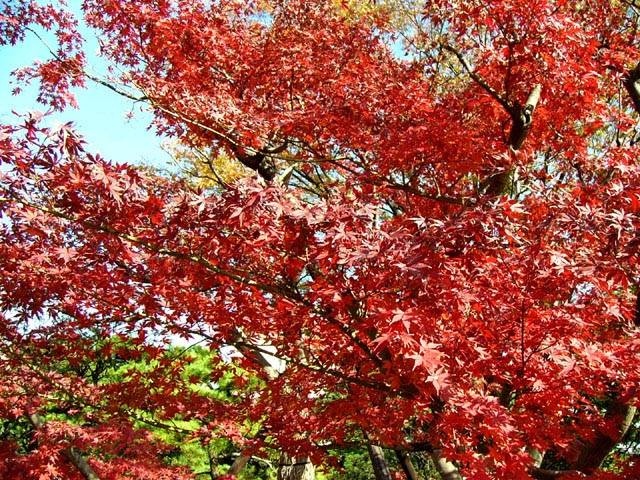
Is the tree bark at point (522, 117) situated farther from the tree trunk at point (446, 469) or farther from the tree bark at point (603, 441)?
the tree trunk at point (446, 469)

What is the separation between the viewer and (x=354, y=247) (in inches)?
113

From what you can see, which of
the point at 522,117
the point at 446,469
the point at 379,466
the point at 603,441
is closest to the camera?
the point at 446,469

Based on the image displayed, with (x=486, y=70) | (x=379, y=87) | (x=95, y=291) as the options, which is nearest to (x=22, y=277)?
(x=95, y=291)

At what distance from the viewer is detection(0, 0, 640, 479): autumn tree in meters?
2.97

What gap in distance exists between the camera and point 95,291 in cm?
473

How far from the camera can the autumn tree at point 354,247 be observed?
297 centimetres

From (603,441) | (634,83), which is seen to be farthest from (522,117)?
(603,441)

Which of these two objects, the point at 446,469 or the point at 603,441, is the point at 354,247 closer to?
the point at 446,469

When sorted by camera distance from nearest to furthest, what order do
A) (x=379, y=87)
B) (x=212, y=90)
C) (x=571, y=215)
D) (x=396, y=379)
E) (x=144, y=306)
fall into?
(x=571, y=215), (x=396, y=379), (x=144, y=306), (x=379, y=87), (x=212, y=90)

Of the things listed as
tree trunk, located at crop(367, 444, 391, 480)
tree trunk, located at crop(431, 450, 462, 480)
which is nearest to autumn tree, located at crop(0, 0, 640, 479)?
tree trunk, located at crop(431, 450, 462, 480)

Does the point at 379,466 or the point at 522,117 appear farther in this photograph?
the point at 379,466

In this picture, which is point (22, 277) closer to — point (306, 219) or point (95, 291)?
point (95, 291)

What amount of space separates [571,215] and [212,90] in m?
5.10

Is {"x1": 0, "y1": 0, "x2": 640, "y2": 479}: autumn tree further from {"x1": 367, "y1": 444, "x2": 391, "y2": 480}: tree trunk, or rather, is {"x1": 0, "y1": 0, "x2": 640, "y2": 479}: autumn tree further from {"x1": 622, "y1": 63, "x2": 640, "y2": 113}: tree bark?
{"x1": 367, "y1": 444, "x2": 391, "y2": 480}: tree trunk
